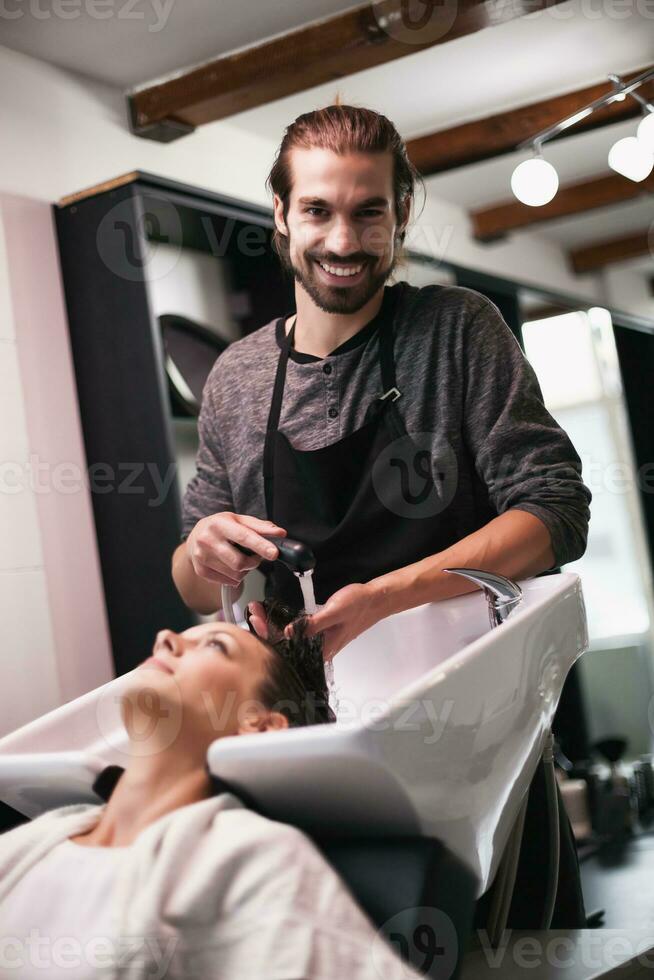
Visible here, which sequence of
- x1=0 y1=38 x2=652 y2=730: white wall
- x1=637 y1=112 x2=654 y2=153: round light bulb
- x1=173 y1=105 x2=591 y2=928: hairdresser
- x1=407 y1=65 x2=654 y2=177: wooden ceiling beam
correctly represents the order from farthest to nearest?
x1=407 y1=65 x2=654 y2=177: wooden ceiling beam < x1=637 y1=112 x2=654 y2=153: round light bulb < x1=0 y1=38 x2=652 y2=730: white wall < x1=173 y1=105 x2=591 y2=928: hairdresser

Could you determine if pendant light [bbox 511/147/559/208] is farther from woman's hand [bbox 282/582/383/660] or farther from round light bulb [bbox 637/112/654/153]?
woman's hand [bbox 282/582/383/660]

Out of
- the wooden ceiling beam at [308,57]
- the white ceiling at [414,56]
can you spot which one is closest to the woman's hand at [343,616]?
the wooden ceiling beam at [308,57]

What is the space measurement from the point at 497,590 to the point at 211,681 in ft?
1.33

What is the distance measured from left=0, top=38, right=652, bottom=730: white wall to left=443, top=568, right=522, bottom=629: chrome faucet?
5.29 feet

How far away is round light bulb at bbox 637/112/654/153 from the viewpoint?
289cm

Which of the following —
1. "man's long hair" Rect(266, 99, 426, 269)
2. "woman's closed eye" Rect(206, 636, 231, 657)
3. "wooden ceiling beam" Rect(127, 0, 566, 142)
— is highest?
"wooden ceiling beam" Rect(127, 0, 566, 142)

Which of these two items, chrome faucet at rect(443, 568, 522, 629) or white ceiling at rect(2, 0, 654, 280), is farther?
white ceiling at rect(2, 0, 654, 280)

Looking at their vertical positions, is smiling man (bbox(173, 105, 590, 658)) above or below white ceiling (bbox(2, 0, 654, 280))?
below

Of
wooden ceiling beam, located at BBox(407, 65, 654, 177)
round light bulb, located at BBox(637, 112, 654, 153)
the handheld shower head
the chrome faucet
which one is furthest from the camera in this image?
wooden ceiling beam, located at BBox(407, 65, 654, 177)

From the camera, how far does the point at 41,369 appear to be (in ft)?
9.46

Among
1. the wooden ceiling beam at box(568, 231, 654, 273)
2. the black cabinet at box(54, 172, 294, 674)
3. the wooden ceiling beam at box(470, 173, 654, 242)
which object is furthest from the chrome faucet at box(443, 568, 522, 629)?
the wooden ceiling beam at box(568, 231, 654, 273)

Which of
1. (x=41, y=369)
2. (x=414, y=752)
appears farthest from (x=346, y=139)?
(x=41, y=369)

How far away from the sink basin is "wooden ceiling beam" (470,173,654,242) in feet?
11.9

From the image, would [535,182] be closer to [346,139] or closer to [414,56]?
[414,56]
